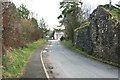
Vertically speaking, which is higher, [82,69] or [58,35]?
[58,35]

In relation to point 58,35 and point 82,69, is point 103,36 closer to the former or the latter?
point 82,69

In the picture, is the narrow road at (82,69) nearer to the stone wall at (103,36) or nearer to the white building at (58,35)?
the stone wall at (103,36)

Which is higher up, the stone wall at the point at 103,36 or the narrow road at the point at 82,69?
the stone wall at the point at 103,36

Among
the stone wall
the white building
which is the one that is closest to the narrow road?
the stone wall

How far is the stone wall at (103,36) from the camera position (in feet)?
88.6

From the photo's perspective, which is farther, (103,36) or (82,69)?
(103,36)

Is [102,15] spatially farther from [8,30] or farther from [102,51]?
[8,30]

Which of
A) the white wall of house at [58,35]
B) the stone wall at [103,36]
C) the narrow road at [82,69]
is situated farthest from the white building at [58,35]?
the narrow road at [82,69]

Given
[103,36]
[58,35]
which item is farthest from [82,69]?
[58,35]

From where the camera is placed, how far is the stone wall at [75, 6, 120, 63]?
27.0 m

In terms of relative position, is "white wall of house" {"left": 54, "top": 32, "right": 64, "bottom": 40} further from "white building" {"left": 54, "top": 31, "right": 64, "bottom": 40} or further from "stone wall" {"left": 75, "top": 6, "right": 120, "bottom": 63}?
"stone wall" {"left": 75, "top": 6, "right": 120, "bottom": 63}

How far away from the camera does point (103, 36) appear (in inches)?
1233

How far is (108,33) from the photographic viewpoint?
96.7 ft

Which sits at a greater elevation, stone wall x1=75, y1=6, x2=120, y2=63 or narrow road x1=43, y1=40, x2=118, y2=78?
stone wall x1=75, y1=6, x2=120, y2=63
